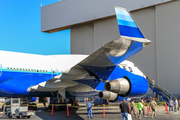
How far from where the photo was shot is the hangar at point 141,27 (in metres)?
26.8

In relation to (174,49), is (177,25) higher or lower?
higher

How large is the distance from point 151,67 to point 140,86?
17.5 meters

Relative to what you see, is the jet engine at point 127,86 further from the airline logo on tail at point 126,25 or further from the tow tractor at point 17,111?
the tow tractor at point 17,111

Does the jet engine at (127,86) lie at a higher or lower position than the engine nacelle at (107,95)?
higher

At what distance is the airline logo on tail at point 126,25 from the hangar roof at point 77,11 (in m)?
21.4

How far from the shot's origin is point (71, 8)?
35.0 metres

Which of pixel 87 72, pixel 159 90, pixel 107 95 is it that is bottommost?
pixel 159 90

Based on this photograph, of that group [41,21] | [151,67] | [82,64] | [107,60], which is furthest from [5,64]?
[41,21]

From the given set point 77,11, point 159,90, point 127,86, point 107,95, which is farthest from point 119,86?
point 77,11

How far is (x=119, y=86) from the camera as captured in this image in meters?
10.6

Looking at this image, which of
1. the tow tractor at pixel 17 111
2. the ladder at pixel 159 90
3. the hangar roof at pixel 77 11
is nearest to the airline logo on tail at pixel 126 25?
the tow tractor at pixel 17 111

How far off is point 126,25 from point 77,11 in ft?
90.0

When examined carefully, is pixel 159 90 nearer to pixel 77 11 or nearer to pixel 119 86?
pixel 77 11

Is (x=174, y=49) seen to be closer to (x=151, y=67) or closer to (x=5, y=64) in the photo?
(x=151, y=67)
